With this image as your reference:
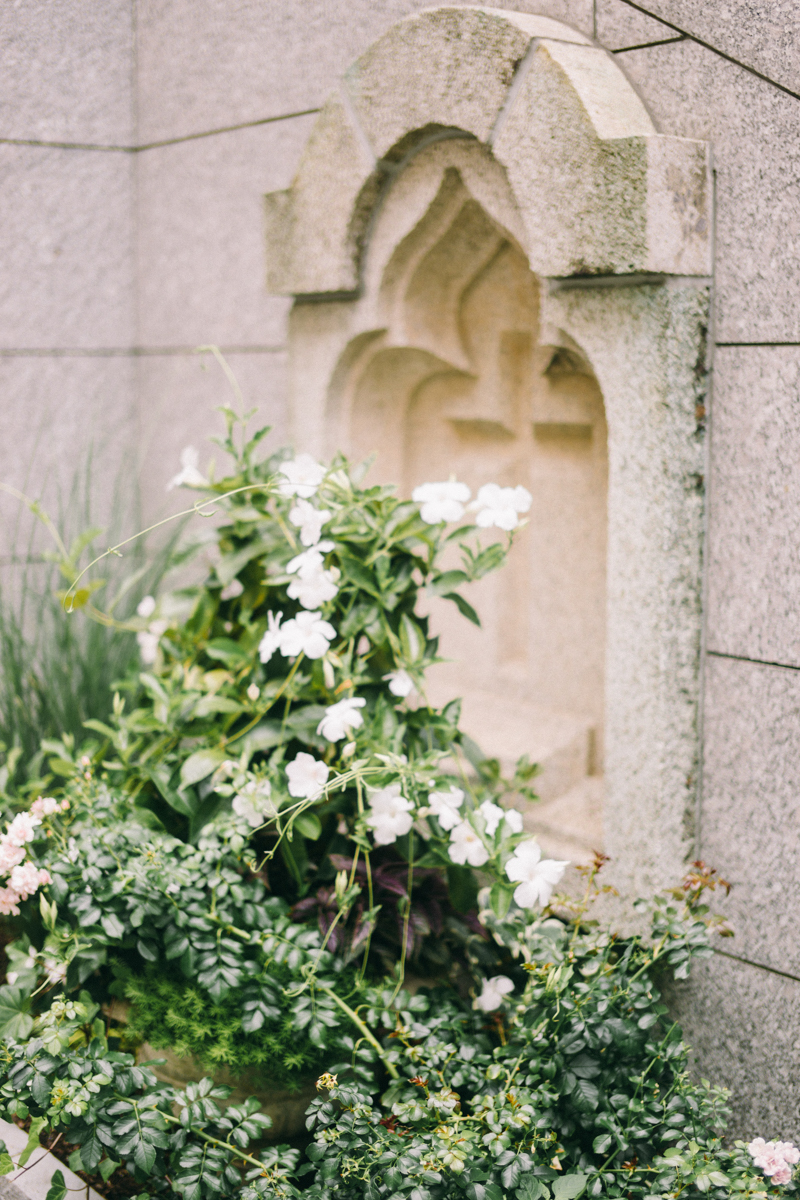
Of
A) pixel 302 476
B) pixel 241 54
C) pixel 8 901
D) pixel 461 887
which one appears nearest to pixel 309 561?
pixel 302 476

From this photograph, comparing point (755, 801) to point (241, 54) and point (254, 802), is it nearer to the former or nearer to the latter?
point (254, 802)

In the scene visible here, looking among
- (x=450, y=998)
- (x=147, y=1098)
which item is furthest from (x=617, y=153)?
(x=147, y=1098)

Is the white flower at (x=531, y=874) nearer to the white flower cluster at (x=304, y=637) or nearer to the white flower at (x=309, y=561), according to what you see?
the white flower cluster at (x=304, y=637)

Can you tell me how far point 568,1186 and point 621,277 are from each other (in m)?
1.78

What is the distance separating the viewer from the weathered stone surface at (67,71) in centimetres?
331

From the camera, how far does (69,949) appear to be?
6.66 ft

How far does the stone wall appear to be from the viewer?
217 centimetres

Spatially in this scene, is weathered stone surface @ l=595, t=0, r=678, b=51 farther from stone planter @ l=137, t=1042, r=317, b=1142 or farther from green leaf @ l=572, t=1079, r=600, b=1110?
stone planter @ l=137, t=1042, r=317, b=1142

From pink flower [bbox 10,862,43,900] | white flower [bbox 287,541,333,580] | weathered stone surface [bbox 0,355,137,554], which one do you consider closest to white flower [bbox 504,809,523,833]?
white flower [bbox 287,541,333,580]

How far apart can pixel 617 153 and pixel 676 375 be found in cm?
47

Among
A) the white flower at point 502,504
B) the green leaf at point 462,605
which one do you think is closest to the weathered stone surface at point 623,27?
the white flower at point 502,504

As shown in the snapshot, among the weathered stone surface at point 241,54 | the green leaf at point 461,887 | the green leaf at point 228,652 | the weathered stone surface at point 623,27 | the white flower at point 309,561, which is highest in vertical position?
the weathered stone surface at point 241,54

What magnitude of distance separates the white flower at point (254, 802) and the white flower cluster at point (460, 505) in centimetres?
67

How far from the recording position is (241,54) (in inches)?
131
